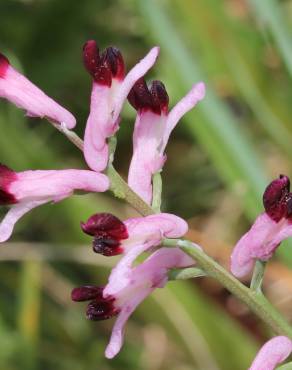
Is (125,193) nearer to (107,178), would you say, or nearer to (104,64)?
(107,178)

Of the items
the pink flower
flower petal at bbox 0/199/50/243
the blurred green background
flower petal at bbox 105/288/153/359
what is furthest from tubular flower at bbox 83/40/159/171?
the blurred green background

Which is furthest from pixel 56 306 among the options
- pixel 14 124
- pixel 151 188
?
pixel 151 188

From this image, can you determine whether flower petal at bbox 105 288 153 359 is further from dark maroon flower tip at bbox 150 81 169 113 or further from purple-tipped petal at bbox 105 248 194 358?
dark maroon flower tip at bbox 150 81 169 113

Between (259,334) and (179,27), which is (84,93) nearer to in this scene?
(179,27)

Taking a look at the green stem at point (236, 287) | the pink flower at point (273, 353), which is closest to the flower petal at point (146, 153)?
the green stem at point (236, 287)

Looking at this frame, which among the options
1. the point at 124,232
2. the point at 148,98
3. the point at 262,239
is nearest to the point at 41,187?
the point at 124,232

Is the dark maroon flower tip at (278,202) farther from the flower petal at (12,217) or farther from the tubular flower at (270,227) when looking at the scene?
the flower petal at (12,217)
